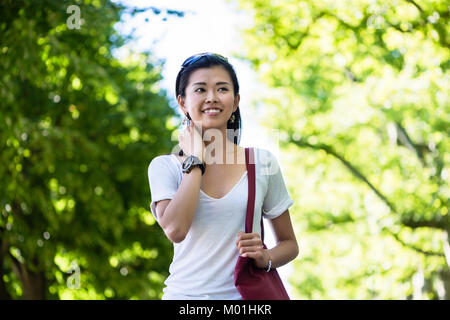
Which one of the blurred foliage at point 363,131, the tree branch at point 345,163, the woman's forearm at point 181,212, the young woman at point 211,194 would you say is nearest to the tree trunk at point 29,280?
the blurred foliage at point 363,131

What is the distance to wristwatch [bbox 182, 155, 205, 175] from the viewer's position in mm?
2229

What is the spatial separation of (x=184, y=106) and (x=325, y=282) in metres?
18.6

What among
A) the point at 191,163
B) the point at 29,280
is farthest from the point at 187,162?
the point at 29,280

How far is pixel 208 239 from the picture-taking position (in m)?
2.19

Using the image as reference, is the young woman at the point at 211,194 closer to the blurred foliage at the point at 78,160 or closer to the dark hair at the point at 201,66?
the dark hair at the point at 201,66

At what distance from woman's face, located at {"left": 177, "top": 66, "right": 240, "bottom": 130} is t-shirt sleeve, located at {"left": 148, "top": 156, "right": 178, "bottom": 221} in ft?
0.69

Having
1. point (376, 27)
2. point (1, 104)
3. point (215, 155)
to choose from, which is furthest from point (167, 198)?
point (376, 27)

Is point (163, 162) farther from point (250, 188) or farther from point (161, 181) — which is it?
point (250, 188)

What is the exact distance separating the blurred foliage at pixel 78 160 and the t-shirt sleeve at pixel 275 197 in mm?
4641

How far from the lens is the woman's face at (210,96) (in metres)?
2.35

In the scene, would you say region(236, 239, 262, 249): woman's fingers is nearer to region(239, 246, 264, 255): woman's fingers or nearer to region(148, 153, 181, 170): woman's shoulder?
region(239, 246, 264, 255): woman's fingers

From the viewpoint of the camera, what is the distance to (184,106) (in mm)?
2475

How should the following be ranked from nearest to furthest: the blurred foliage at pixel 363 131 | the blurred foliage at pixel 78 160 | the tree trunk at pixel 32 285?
the blurred foliage at pixel 78 160 < the blurred foliage at pixel 363 131 < the tree trunk at pixel 32 285

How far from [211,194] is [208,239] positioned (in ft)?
0.56
